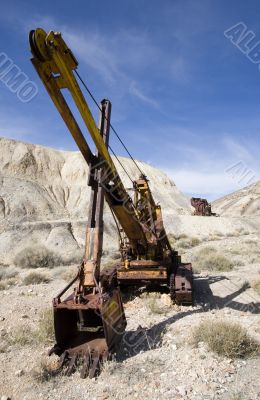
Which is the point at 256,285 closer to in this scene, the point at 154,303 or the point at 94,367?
the point at 154,303

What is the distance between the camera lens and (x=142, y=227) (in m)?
10.1

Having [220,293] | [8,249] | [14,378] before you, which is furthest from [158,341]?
[8,249]

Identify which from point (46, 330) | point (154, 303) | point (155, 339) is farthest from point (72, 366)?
point (154, 303)

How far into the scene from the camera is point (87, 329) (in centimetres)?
704

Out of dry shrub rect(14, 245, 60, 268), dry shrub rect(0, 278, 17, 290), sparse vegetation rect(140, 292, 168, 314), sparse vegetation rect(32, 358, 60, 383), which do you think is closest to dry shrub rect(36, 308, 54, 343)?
sparse vegetation rect(32, 358, 60, 383)

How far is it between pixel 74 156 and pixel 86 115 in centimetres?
5642

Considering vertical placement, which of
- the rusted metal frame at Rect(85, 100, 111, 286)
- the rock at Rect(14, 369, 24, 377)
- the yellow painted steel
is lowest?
the rock at Rect(14, 369, 24, 377)

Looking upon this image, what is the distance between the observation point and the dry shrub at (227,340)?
19.9 feet

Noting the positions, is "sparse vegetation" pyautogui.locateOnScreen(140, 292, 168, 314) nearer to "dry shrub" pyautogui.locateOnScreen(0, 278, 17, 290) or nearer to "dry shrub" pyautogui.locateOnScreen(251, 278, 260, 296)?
"dry shrub" pyautogui.locateOnScreen(251, 278, 260, 296)

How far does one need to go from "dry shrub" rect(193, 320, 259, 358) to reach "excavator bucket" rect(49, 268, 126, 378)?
60.0 inches

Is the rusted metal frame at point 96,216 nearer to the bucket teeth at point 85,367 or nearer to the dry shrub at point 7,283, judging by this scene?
the bucket teeth at point 85,367

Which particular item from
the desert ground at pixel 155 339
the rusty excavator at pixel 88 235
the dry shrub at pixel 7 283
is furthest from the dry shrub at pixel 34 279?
the rusty excavator at pixel 88 235

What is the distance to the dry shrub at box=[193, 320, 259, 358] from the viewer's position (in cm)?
607

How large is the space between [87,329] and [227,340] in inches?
102
